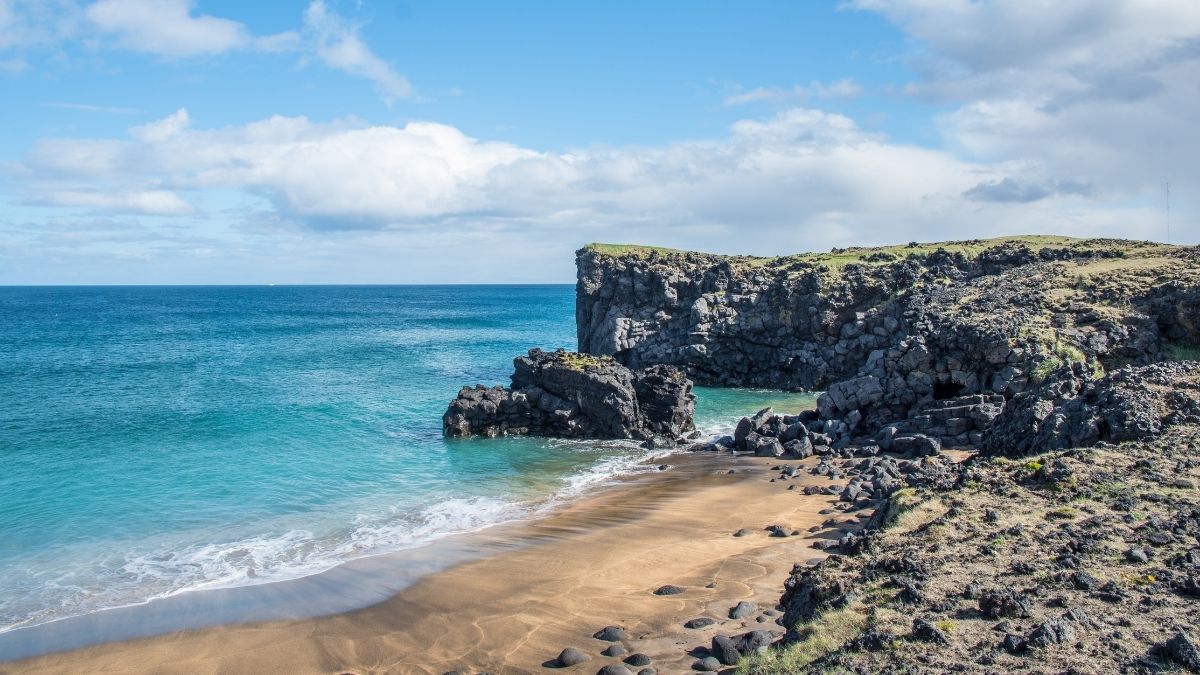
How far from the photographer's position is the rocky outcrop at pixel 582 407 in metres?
46.9

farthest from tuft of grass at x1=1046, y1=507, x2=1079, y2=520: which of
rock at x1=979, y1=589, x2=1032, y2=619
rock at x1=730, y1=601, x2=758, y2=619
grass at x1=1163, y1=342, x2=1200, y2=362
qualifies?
grass at x1=1163, y1=342, x2=1200, y2=362

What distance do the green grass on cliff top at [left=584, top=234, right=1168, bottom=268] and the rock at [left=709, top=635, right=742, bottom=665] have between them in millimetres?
60594

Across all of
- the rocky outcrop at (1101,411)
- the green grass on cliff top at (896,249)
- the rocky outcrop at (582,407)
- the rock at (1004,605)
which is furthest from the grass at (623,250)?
the rock at (1004,605)

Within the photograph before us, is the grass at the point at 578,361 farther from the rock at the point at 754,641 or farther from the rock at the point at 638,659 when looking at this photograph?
the rock at the point at 754,641

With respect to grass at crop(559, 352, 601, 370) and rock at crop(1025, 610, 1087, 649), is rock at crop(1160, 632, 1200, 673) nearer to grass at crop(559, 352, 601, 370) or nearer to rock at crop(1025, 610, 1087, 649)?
rock at crop(1025, 610, 1087, 649)

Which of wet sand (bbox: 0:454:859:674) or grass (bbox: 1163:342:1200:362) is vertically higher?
grass (bbox: 1163:342:1200:362)

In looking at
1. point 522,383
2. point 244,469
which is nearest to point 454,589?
point 244,469

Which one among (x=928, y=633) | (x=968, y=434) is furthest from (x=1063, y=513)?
(x=968, y=434)

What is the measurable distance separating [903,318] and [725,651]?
45273mm

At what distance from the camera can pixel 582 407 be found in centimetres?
4762

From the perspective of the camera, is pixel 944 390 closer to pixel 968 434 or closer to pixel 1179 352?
pixel 968 434

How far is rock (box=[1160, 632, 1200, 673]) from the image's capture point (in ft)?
36.2

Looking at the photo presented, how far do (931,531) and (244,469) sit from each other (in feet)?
→ 105

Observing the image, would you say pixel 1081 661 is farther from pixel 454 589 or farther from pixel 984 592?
pixel 454 589
